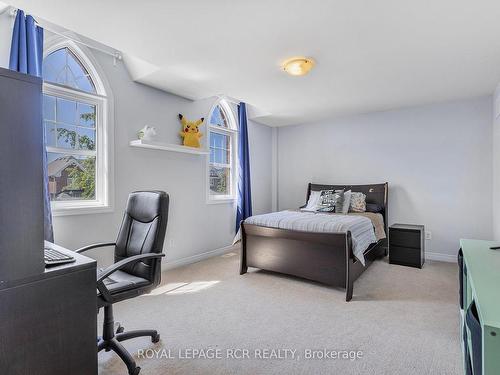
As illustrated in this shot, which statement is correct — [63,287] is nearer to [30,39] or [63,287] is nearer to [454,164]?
[30,39]

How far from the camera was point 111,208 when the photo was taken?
3.06 metres

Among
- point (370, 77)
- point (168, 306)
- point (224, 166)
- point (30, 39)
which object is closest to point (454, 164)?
point (370, 77)

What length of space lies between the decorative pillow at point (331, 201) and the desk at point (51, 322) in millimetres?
3472

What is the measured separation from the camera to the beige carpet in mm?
1761

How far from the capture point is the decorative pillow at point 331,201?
4191 mm

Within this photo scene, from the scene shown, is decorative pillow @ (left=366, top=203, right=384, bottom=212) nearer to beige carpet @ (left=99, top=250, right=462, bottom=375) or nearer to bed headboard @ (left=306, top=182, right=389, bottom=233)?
bed headboard @ (left=306, top=182, right=389, bottom=233)

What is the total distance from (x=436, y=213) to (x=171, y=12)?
433 centimetres

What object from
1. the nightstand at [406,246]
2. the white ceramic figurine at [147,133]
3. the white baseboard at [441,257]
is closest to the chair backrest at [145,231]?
the white ceramic figurine at [147,133]

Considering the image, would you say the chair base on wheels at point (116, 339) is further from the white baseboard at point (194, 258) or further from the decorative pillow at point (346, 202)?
the decorative pillow at point (346, 202)

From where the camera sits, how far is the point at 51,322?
1098mm

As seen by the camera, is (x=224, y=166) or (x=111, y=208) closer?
(x=111, y=208)

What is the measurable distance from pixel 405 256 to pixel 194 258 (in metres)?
2.91

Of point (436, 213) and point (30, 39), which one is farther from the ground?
point (30, 39)

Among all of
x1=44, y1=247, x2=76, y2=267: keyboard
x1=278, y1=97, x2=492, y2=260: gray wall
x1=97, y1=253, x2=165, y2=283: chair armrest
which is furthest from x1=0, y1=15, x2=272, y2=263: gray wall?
x1=278, y1=97, x2=492, y2=260: gray wall
